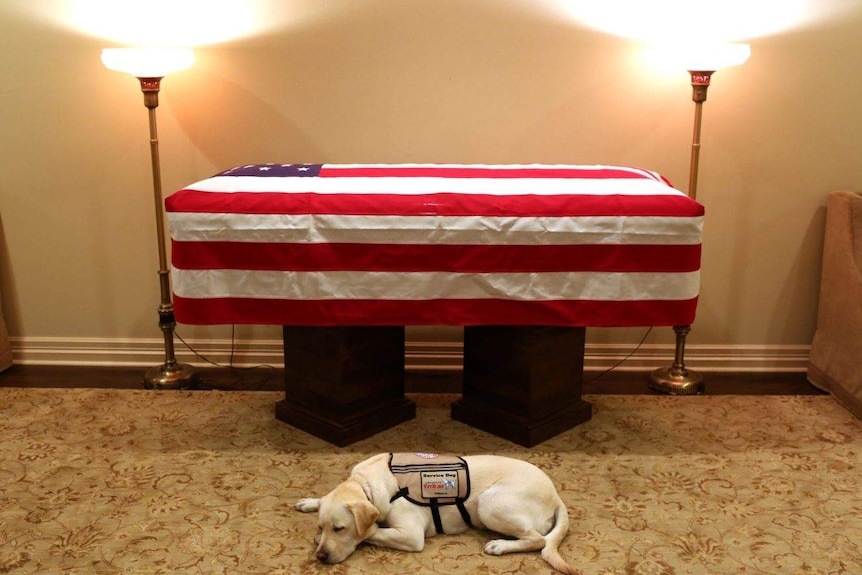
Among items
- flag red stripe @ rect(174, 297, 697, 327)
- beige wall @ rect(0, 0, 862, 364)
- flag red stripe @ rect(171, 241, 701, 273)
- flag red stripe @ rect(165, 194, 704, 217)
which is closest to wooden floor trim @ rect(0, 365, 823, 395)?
beige wall @ rect(0, 0, 862, 364)

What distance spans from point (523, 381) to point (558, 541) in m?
0.71

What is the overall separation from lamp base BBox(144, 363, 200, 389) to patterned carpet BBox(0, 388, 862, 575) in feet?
0.30

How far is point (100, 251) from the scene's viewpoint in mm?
3701

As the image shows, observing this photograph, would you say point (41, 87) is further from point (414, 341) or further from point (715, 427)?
point (715, 427)

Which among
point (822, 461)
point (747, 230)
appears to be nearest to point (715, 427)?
point (822, 461)

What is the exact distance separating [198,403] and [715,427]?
74.4 inches

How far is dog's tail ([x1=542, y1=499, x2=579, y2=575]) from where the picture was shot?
2.21m

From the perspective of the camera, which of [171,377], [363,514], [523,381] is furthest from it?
[171,377]

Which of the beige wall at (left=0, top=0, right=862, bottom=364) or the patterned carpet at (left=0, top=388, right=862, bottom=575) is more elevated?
the beige wall at (left=0, top=0, right=862, bottom=364)

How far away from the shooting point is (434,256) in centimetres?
267

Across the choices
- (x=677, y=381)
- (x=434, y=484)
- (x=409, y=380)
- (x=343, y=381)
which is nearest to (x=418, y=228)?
(x=343, y=381)

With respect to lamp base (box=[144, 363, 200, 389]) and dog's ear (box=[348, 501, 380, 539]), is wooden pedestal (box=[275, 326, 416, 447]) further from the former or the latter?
dog's ear (box=[348, 501, 380, 539])

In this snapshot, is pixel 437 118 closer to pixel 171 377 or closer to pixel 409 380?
pixel 409 380

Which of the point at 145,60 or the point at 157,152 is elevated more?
the point at 145,60
